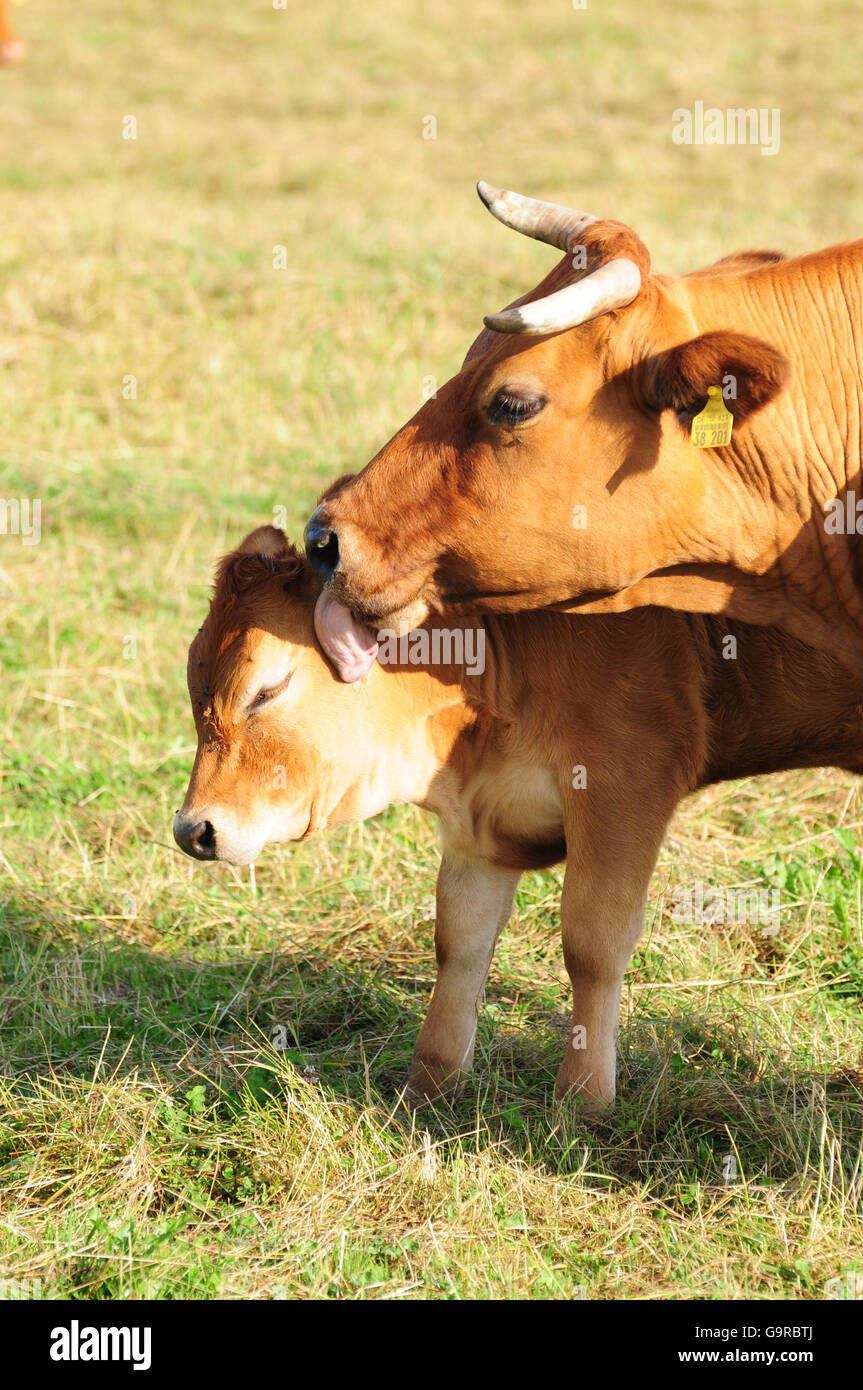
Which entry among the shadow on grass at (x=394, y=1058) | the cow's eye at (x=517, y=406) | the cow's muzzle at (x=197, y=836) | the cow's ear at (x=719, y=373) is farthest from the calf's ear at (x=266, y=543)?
the shadow on grass at (x=394, y=1058)

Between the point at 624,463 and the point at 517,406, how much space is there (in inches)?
12.7

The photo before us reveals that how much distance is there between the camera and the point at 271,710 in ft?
15.1

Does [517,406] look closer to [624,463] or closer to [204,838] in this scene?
[624,463]

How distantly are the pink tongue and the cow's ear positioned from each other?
1.08 m

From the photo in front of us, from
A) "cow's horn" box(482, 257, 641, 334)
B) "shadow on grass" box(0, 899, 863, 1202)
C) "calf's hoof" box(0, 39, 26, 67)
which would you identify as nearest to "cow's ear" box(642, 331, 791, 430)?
"cow's horn" box(482, 257, 641, 334)

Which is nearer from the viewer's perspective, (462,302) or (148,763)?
(148,763)

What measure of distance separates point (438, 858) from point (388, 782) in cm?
149

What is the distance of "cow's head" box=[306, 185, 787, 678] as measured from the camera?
409 cm

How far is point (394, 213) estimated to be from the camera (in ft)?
48.7

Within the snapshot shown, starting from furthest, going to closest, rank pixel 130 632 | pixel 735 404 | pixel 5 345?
1. pixel 5 345
2. pixel 130 632
3. pixel 735 404

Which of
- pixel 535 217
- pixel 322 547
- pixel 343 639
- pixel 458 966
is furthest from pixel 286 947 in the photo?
pixel 535 217

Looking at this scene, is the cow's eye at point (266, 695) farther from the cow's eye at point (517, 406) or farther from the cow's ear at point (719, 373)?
the cow's ear at point (719, 373)

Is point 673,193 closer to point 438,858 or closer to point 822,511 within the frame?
point 438,858

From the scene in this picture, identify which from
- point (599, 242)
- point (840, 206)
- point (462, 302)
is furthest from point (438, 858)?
point (840, 206)
